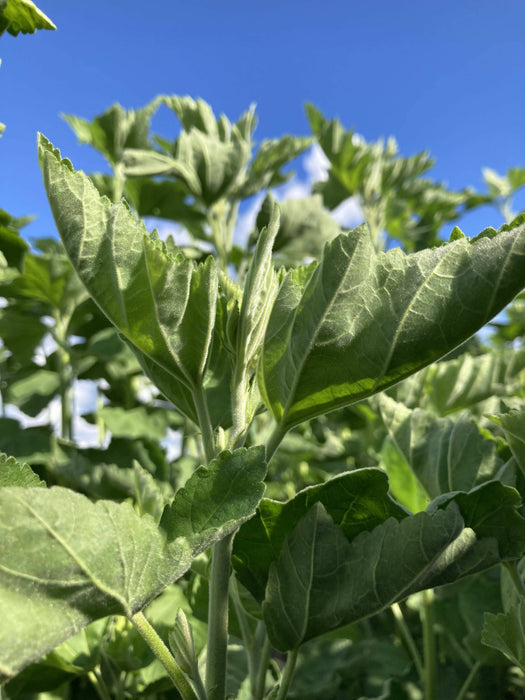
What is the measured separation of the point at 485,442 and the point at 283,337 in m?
0.25

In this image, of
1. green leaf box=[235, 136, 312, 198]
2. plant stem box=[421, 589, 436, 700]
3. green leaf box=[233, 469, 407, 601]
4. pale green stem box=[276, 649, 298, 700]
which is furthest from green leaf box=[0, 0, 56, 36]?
green leaf box=[235, 136, 312, 198]

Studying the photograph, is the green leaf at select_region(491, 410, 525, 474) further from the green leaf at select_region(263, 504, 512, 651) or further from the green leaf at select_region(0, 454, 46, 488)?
the green leaf at select_region(0, 454, 46, 488)

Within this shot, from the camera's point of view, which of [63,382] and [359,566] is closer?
[359,566]

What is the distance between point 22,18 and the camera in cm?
54

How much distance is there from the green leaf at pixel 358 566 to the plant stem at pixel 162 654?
75 millimetres

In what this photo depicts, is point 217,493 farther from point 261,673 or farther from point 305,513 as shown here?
point 261,673

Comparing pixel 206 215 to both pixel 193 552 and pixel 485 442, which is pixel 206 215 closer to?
pixel 485 442

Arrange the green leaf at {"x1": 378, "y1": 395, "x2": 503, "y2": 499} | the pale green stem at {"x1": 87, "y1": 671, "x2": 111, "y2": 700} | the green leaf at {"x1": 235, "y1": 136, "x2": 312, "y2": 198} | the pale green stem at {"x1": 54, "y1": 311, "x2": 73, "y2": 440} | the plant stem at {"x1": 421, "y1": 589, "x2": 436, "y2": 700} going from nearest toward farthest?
the green leaf at {"x1": 378, "y1": 395, "x2": 503, "y2": 499} → the pale green stem at {"x1": 87, "y1": 671, "x2": 111, "y2": 700} → the plant stem at {"x1": 421, "y1": 589, "x2": 436, "y2": 700} → the pale green stem at {"x1": 54, "y1": 311, "x2": 73, "y2": 440} → the green leaf at {"x1": 235, "y1": 136, "x2": 312, "y2": 198}

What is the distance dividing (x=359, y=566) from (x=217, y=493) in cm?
13

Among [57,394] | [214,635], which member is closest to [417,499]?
[214,635]

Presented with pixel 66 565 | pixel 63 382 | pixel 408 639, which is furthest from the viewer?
pixel 63 382

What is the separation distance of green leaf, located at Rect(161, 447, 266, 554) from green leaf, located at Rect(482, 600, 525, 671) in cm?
26

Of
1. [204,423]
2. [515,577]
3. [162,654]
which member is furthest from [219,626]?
[515,577]

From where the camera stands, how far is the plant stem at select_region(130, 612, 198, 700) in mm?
437
